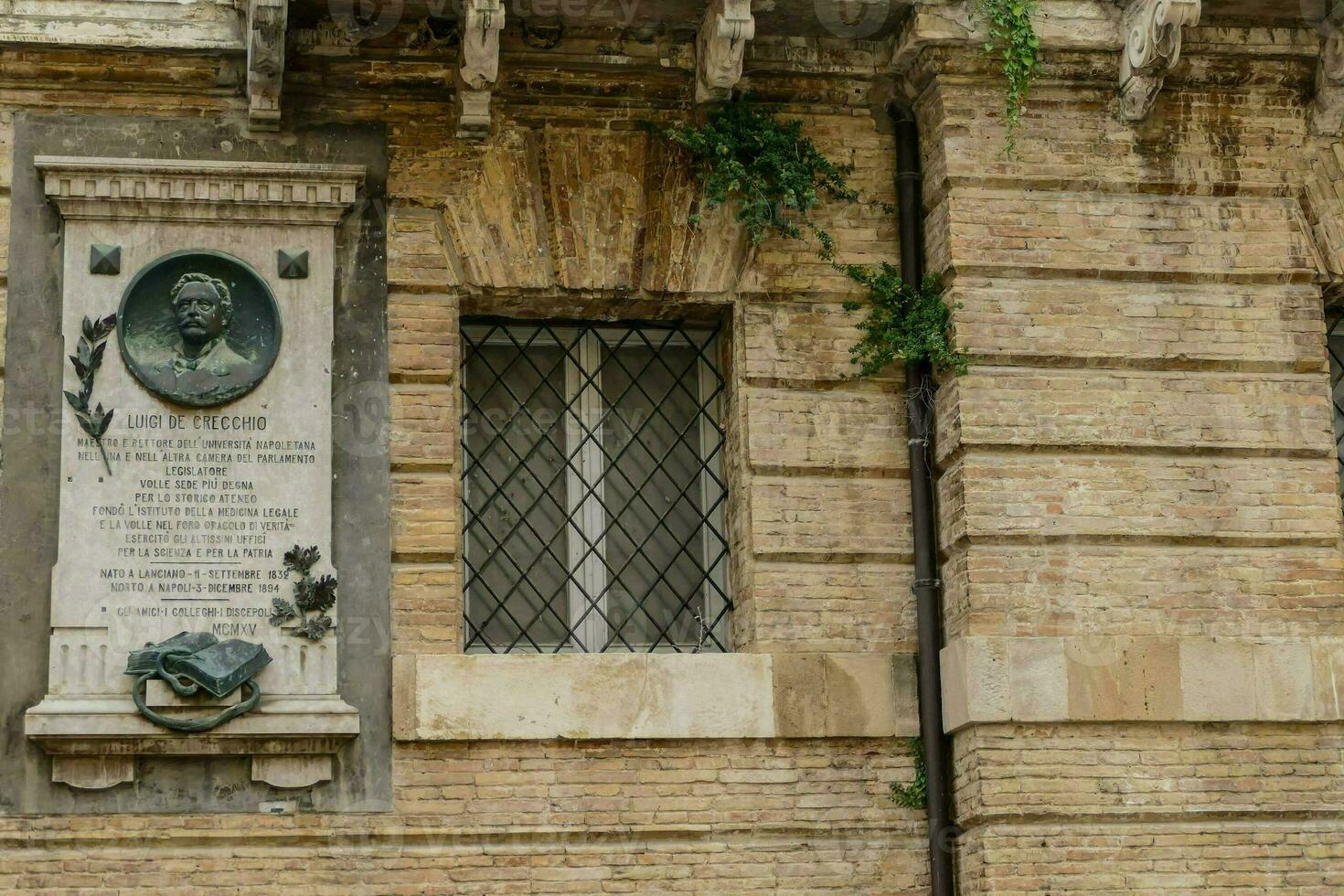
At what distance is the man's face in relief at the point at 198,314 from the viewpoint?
9.61 meters

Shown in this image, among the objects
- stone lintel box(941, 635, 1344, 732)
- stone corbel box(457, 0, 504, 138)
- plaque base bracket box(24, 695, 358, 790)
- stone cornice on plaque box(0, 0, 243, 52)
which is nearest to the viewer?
plaque base bracket box(24, 695, 358, 790)

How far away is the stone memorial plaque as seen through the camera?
361 inches

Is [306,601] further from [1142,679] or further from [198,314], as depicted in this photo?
[1142,679]

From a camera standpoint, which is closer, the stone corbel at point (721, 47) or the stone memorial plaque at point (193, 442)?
the stone memorial plaque at point (193, 442)

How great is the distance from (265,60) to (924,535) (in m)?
3.94

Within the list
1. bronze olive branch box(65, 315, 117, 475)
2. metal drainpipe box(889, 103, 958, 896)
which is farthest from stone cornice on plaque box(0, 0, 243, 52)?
metal drainpipe box(889, 103, 958, 896)

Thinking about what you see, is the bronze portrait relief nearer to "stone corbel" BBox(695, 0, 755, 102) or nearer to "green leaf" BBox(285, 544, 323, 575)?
"green leaf" BBox(285, 544, 323, 575)

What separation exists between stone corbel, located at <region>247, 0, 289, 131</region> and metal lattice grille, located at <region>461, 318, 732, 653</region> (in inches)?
56.8

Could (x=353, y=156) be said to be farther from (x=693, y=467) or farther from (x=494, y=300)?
(x=693, y=467)

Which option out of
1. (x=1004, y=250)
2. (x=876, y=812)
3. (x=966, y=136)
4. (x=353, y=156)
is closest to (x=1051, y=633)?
(x=876, y=812)

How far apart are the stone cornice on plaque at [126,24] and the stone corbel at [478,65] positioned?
1.13 metres

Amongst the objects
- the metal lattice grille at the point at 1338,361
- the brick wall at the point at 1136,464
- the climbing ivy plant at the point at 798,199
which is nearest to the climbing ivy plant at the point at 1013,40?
the brick wall at the point at 1136,464

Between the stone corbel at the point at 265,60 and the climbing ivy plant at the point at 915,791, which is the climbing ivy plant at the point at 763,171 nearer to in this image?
the stone corbel at the point at 265,60

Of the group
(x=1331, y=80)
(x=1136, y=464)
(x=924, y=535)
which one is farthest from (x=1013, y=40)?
(x=924, y=535)
